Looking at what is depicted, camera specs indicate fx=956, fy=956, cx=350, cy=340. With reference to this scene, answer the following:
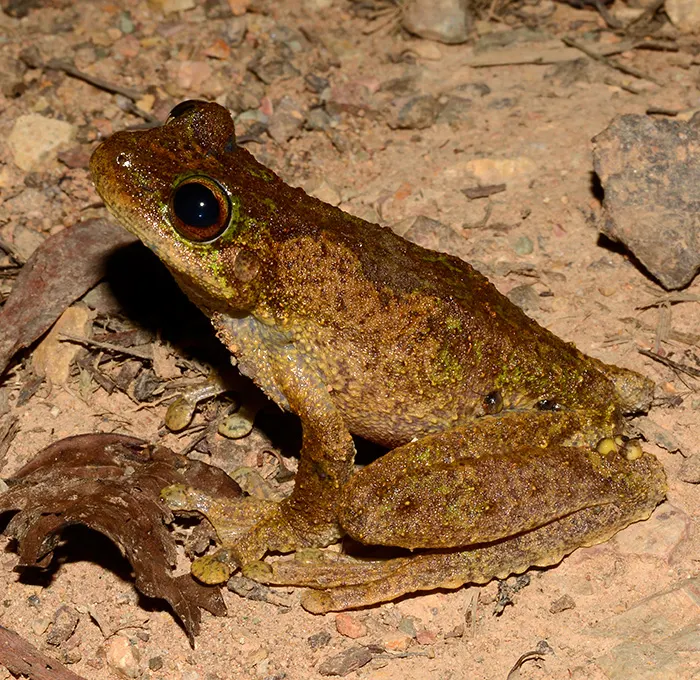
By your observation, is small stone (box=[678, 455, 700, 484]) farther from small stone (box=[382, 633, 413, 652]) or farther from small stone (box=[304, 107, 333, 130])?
small stone (box=[304, 107, 333, 130])

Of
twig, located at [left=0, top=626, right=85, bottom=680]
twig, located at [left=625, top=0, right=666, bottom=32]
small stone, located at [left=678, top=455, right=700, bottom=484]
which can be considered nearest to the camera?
twig, located at [left=0, top=626, right=85, bottom=680]

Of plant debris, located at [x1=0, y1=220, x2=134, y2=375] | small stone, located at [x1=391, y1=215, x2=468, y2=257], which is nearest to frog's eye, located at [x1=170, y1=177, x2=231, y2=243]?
plant debris, located at [x1=0, y1=220, x2=134, y2=375]

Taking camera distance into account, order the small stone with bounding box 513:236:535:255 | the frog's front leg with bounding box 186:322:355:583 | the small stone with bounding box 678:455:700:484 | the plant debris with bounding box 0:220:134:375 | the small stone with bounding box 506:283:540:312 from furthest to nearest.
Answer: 1. the small stone with bounding box 513:236:535:255
2. the small stone with bounding box 506:283:540:312
3. the plant debris with bounding box 0:220:134:375
4. the small stone with bounding box 678:455:700:484
5. the frog's front leg with bounding box 186:322:355:583

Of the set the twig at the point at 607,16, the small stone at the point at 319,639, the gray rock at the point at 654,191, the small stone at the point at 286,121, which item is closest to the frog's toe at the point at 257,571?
the small stone at the point at 319,639

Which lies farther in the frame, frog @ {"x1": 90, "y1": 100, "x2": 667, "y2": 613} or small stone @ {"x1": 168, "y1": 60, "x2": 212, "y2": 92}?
small stone @ {"x1": 168, "y1": 60, "x2": 212, "y2": 92}

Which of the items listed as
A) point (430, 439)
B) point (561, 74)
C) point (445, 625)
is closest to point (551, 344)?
point (430, 439)
